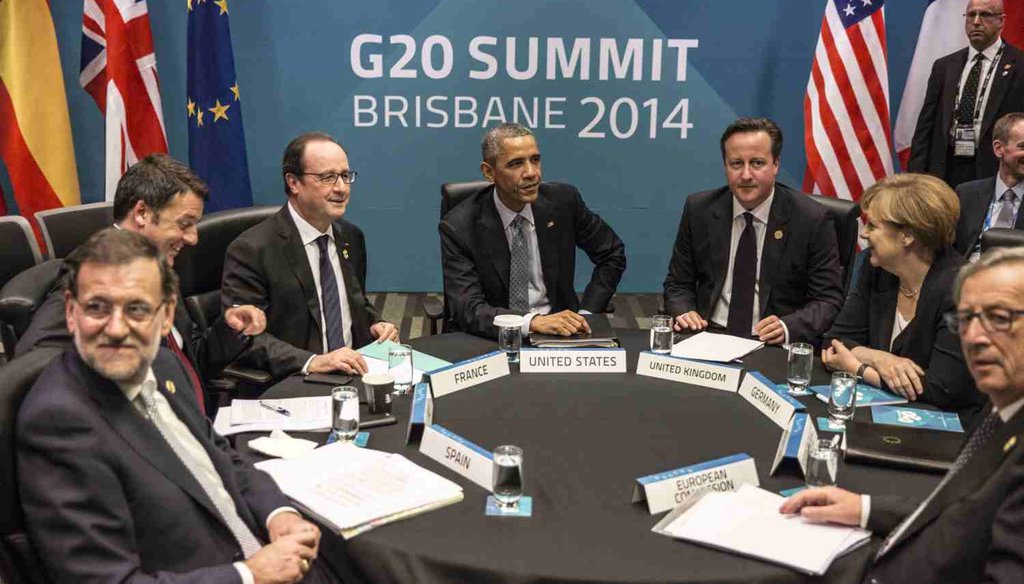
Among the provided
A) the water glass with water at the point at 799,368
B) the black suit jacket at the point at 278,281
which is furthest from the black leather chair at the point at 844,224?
the black suit jacket at the point at 278,281

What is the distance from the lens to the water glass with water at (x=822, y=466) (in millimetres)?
2344

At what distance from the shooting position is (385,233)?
22.7 ft

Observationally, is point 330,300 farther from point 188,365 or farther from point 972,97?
point 972,97

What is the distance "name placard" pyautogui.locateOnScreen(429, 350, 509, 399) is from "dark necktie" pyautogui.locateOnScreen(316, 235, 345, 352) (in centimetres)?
90

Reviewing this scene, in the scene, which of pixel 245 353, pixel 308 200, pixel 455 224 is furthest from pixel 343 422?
pixel 455 224

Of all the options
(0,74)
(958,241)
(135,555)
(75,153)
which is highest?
(0,74)

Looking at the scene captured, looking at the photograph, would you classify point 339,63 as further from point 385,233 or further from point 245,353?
point 245,353

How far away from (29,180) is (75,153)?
0.73m

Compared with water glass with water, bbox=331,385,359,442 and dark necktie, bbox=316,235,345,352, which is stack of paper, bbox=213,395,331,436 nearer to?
water glass with water, bbox=331,385,359,442

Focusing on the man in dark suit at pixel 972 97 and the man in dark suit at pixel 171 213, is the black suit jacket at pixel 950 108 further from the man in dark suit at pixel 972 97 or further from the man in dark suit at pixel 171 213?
the man in dark suit at pixel 171 213

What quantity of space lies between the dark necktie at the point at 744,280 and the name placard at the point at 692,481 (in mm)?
1821

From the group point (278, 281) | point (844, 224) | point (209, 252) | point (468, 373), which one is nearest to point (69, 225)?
point (209, 252)

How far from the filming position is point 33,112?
19.1ft

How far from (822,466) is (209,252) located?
2.62m
